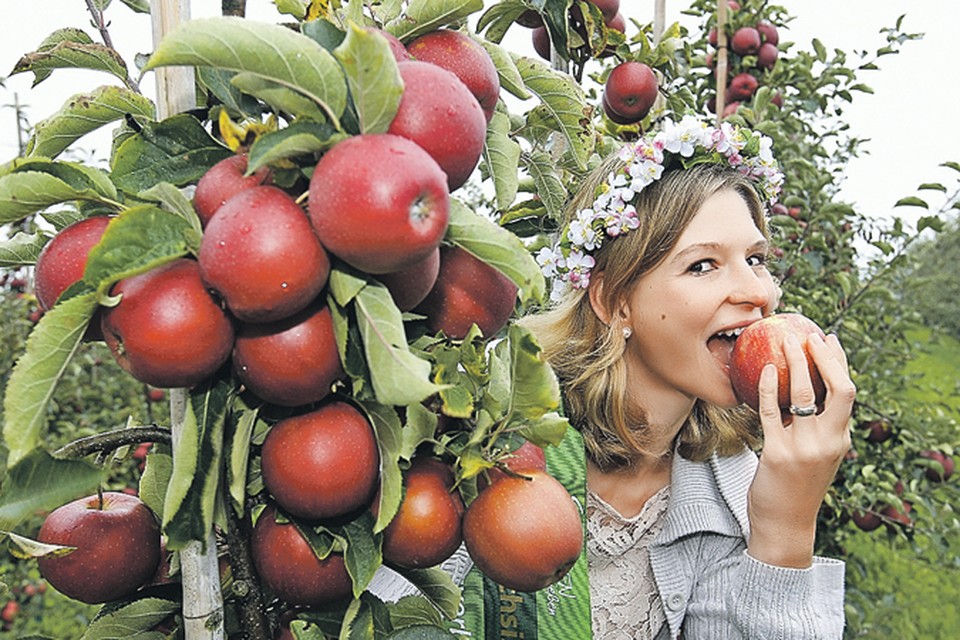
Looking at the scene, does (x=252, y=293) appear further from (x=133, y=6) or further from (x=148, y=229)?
(x=133, y=6)

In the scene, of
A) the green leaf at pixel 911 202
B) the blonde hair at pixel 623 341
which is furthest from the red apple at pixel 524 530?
the green leaf at pixel 911 202

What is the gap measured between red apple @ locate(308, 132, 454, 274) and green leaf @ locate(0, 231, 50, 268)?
248mm

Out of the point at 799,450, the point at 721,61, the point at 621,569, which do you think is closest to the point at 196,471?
the point at 799,450

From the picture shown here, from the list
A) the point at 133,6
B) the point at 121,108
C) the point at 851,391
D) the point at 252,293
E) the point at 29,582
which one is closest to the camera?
the point at 252,293

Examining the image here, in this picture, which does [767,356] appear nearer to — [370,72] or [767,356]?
[767,356]

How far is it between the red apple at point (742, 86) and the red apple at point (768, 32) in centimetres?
12

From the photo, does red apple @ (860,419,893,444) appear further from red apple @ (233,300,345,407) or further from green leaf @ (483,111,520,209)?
red apple @ (233,300,345,407)

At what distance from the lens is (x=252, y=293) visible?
52 centimetres

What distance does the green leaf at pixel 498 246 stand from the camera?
589mm

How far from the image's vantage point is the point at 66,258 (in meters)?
0.57

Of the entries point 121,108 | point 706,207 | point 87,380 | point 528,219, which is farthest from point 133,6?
point 87,380

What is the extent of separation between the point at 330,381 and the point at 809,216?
2488mm

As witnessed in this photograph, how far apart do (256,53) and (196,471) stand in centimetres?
25

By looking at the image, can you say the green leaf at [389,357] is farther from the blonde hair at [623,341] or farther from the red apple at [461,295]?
the blonde hair at [623,341]
